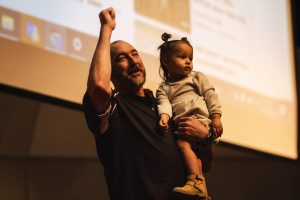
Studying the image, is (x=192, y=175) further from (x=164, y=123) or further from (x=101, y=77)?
(x=101, y=77)

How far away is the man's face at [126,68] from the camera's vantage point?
41.6 inches

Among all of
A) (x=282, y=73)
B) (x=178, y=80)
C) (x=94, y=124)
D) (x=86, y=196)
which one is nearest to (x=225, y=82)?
(x=282, y=73)

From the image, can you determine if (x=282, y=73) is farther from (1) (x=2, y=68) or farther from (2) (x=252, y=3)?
(1) (x=2, y=68)

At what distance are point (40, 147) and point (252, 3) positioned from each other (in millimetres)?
1159

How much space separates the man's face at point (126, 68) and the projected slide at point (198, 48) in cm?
61

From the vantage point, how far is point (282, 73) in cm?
261

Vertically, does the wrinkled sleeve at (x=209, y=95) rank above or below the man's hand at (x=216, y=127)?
above

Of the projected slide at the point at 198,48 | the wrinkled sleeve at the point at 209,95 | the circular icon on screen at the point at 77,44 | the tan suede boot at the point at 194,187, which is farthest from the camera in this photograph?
the circular icon on screen at the point at 77,44

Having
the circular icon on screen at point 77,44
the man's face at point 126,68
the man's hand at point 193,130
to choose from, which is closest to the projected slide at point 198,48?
the circular icon on screen at point 77,44

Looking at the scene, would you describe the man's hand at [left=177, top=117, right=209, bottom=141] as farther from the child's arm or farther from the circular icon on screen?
the circular icon on screen

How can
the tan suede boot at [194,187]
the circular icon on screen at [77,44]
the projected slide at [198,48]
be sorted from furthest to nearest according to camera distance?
the circular icon on screen at [77,44] < the projected slide at [198,48] < the tan suede boot at [194,187]

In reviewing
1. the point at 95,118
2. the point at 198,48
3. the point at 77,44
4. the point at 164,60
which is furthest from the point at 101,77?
the point at 198,48

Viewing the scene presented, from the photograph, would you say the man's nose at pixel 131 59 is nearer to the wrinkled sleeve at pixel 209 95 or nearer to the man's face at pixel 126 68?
the man's face at pixel 126 68

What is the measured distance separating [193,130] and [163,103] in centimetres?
8
